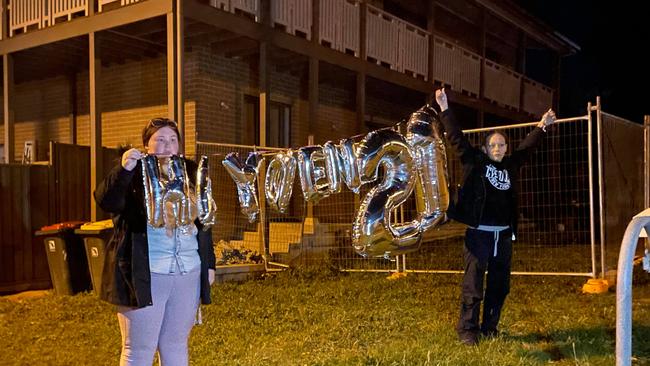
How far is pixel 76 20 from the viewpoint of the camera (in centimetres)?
966

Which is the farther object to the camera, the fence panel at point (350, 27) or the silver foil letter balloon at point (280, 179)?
the fence panel at point (350, 27)

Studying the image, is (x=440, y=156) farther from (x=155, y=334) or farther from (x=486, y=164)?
(x=155, y=334)

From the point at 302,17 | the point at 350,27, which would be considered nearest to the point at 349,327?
the point at 302,17

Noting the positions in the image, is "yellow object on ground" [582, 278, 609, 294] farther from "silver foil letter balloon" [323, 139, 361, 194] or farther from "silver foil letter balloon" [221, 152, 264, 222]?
"silver foil letter balloon" [221, 152, 264, 222]

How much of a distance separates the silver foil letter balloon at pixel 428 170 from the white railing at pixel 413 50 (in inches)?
389

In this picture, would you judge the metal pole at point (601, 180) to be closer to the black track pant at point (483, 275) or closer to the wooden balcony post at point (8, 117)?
the black track pant at point (483, 275)

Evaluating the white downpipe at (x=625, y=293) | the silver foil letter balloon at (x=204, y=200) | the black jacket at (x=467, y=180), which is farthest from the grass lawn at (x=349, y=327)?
the white downpipe at (x=625, y=293)

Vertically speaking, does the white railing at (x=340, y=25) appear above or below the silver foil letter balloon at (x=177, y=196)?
above

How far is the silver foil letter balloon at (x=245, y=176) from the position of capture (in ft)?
→ 12.0

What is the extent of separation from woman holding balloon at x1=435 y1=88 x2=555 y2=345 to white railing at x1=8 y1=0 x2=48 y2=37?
8.32m

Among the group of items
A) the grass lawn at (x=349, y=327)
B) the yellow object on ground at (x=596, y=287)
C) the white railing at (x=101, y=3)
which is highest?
the white railing at (x=101, y=3)

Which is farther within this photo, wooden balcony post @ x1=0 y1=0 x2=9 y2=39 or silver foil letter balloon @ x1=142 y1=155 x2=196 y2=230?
wooden balcony post @ x1=0 y1=0 x2=9 y2=39

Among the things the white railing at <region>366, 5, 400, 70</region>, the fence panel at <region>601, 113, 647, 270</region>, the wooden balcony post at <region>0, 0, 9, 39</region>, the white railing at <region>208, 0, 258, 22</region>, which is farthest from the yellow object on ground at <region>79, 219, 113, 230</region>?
the white railing at <region>366, 5, 400, 70</region>

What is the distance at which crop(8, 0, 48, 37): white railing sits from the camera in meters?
10.2
